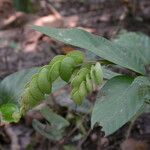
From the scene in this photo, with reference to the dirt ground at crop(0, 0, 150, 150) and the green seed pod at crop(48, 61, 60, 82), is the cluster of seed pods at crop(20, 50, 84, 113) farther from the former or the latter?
the dirt ground at crop(0, 0, 150, 150)

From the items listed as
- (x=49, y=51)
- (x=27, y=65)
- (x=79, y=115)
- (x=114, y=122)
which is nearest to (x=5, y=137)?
(x=79, y=115)

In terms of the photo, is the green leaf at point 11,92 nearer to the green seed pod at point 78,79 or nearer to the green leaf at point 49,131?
the green leaf at point 49,131

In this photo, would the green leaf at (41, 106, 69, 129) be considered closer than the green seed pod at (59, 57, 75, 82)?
No

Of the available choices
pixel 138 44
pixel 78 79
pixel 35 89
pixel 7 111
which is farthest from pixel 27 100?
pixel 138 44

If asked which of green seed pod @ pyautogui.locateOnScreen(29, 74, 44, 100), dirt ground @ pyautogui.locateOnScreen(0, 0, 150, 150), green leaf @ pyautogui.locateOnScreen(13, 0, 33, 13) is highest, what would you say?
green seed pod @ pyautogui.locateOnScreen(29, 74, 44, 100)

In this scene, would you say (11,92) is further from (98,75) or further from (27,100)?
(98,75)

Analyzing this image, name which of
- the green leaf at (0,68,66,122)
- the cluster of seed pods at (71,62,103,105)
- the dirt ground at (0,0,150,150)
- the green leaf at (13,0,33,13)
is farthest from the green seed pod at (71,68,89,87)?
the green leaf at (13,0,33,13)
